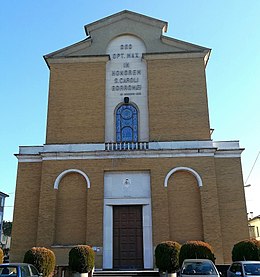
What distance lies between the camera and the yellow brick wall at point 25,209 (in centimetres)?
2227

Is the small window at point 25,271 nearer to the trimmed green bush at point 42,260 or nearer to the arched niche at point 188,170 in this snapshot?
the trimmed green bush at point 42,260

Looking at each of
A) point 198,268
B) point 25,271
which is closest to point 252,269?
point 198,268

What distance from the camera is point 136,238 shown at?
2194cm

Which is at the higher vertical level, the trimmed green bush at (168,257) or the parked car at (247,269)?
the trimmed green bush at (168,257)

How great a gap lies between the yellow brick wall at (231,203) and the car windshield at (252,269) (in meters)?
7.88

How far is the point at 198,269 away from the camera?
14.0 metres

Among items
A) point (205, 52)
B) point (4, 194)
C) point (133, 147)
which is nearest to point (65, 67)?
point (133, 147)

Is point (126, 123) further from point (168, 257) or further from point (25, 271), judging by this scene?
point (25, 271)

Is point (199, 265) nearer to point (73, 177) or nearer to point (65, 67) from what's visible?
point (73, 177)

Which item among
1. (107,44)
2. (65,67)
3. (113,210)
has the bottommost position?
(113,210)

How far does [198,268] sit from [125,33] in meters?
18.7

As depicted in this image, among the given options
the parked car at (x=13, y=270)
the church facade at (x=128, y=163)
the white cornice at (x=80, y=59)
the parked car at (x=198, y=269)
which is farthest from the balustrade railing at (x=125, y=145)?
the parked car at (x=13, y=270)

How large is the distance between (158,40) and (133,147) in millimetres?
8791

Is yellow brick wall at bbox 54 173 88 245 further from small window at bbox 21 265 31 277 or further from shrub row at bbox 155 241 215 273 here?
small window at bbox 21 265 31 277
